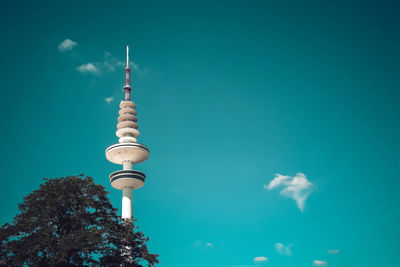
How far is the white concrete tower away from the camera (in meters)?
105

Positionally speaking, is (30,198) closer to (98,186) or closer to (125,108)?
(98,186)

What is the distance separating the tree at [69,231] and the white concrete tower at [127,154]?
47403 mm

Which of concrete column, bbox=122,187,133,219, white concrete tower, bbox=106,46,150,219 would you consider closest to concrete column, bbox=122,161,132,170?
white concrete tower, bbox=106,46,150,219

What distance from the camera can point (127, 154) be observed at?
4294 inches

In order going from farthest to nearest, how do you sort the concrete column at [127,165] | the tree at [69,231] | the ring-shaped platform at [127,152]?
1. the concrete column at [127,165]
2. the ring-shaped platform at [127,152]
3. the tree at [69,231]

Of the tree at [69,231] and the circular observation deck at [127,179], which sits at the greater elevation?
the circular observation deck at [127,179]

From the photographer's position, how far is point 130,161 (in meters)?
110

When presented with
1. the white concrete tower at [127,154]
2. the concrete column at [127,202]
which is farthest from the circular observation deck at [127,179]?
the concrete column at [127,202]

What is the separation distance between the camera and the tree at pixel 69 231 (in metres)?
46.2

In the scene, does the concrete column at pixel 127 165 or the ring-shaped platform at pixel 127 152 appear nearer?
the ring-shaped platform at pixel 127 152

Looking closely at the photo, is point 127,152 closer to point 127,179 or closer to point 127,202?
point 127,179

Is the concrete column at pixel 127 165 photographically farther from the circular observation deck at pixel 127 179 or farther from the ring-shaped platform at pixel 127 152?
the circular observation deck at pixel 127 179

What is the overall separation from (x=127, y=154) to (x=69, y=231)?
60399mm

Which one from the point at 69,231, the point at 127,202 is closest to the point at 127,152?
the point at 127,202
